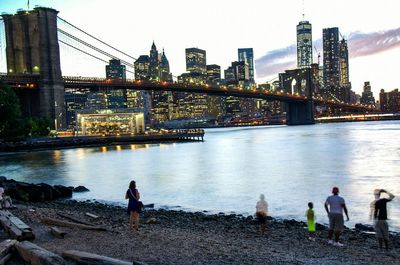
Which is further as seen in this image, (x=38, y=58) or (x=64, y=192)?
(x=38, y=58)

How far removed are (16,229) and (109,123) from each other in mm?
110643

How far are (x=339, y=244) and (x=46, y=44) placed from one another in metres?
102

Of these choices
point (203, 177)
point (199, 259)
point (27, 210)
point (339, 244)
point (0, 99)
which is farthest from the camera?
point (0, 99)

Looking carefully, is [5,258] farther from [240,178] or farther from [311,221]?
[240,178]

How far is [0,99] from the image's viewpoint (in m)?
65.3

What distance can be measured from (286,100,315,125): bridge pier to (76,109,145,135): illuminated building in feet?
238

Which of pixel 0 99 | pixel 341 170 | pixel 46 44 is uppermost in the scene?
pixel 46 44

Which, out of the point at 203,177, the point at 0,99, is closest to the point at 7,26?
the point at 0,99

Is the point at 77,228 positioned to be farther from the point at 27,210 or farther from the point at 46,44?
the point at 46,44

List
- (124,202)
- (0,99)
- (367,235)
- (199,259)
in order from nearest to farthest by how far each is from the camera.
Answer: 1. (199,259)
2. (367,235)
3. (124,202)
4. (0,99)

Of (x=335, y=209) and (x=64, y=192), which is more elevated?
(x=335, y=209)

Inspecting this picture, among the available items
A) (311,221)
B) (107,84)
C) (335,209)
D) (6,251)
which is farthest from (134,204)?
(107,84)

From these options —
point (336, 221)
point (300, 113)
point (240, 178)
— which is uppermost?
point (300, 113)

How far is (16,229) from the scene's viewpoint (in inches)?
481
